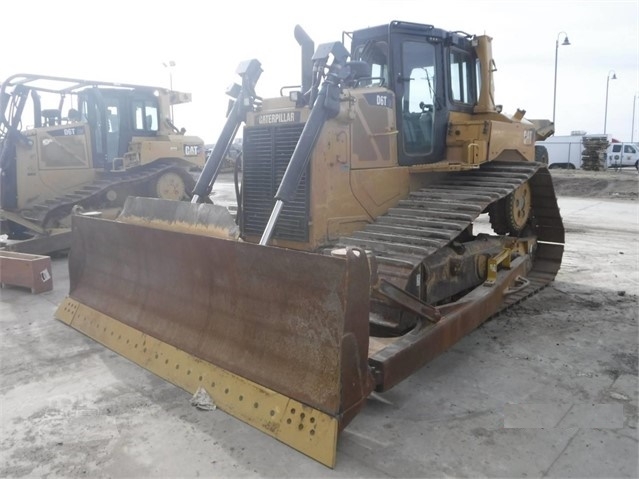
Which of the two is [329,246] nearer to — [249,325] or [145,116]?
[249,325]

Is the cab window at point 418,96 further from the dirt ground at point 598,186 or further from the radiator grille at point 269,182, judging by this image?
the dirt ground at point 598,186

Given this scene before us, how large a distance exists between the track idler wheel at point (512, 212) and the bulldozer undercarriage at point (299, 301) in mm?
52

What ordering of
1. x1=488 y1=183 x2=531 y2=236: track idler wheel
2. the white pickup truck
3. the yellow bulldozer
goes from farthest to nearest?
the white pickup truck < x1=488 y1=183 x2=531 y2=236: track idler wheel < the yellow bulldozer

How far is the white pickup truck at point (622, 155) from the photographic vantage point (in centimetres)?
3161

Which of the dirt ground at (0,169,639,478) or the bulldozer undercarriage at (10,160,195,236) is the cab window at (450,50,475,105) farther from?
the bulldozer undercarriage at (10,160,195,236)

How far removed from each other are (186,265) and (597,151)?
30.3 meters

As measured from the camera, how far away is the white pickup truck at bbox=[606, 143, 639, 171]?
3161 centimetres

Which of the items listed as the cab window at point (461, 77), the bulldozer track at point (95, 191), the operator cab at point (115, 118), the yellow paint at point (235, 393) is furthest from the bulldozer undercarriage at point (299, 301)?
the operator cab at point (115, 118)

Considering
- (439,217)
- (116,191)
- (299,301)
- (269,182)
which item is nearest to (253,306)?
(299,301)

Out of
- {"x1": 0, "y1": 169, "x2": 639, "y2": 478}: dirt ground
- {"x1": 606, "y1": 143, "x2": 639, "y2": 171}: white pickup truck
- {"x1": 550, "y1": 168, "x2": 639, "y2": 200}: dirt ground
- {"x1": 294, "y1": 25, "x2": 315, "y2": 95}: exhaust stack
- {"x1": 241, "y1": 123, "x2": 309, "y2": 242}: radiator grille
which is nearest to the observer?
{"x1": 0, "y1": 169, "x2": 639, "y2": 478}: dirt ground

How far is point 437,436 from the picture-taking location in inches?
135

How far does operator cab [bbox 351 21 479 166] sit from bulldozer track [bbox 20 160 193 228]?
22.4ft

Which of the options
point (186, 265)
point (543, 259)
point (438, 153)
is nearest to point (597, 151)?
point (543, 259)

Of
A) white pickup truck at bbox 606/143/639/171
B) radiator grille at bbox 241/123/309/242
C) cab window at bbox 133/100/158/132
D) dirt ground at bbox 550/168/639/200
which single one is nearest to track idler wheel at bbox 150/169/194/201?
cab window at bbox 133/100/158/132
